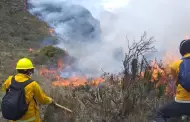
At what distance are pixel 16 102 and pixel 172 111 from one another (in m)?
2.11

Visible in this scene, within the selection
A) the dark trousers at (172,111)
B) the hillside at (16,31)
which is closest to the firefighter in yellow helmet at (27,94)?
the dark trousers at (172,111)

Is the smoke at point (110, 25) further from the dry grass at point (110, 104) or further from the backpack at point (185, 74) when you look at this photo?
the backpack at point (185, 74)

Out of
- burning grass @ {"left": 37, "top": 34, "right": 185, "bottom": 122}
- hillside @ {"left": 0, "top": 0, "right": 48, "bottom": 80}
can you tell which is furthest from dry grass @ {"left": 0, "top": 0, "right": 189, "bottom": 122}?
hillside @ {"left": 0, "top": 0, "right": 48, "bottom": 80}

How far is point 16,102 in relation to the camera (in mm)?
5277

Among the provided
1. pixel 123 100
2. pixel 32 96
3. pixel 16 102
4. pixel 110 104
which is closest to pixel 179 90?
pixel 123 100

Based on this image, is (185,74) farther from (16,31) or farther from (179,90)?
(16,31)

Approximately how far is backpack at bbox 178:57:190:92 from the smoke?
6.81m

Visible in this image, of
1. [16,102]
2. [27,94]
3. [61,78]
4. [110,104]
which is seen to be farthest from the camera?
[61,78]

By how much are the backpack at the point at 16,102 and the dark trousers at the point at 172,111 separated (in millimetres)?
1882

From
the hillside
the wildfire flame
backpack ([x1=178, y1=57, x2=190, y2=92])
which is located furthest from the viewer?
the hillside

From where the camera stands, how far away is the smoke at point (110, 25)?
13.9 metres

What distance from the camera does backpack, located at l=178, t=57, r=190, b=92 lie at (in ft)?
17.4

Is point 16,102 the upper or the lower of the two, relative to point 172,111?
upper

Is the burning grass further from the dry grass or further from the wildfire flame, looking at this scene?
the wildfire flame
